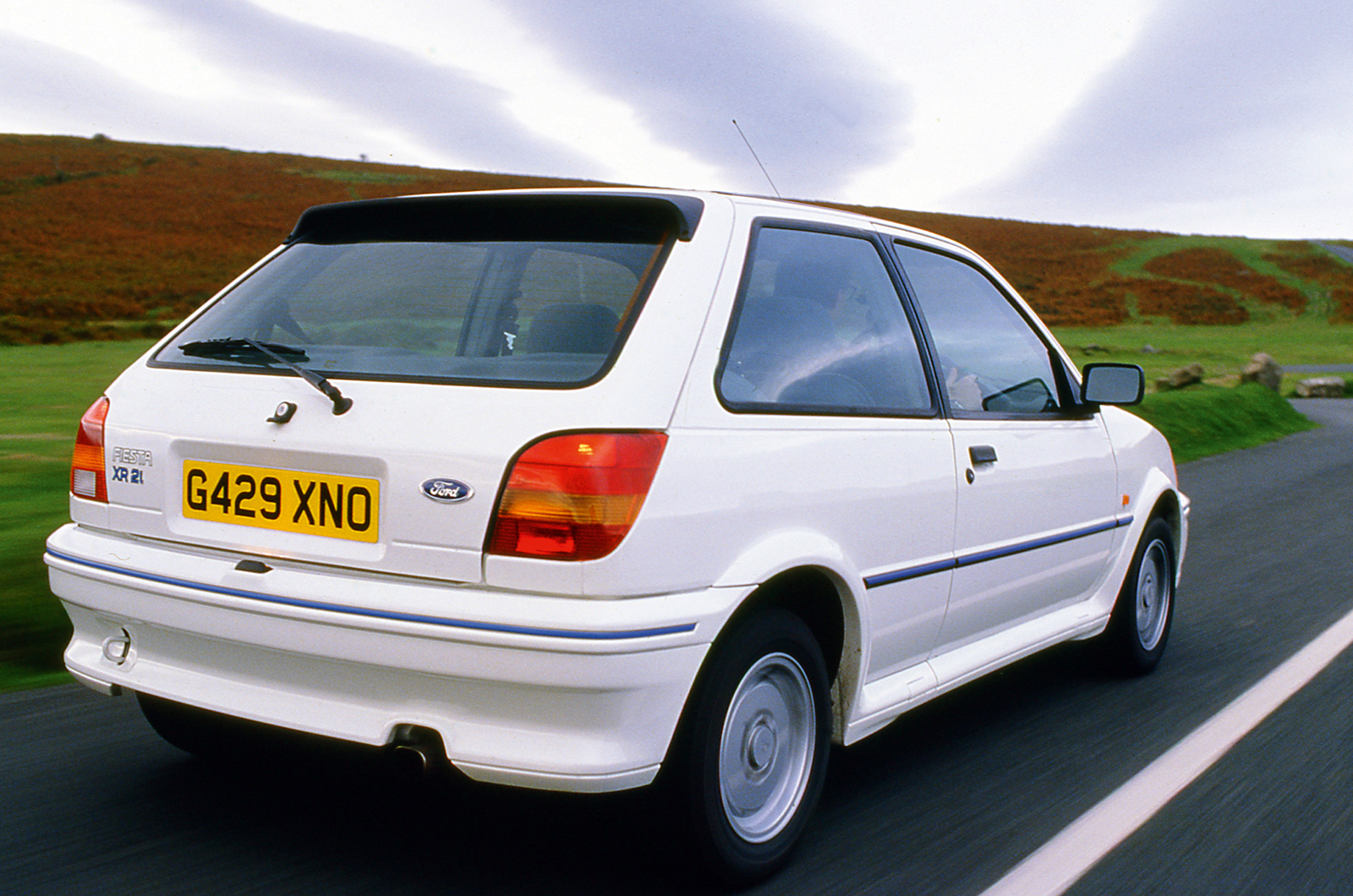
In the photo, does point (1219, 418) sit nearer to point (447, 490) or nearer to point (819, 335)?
point (819, 335)

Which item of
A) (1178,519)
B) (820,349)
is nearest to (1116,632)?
(1178,519)

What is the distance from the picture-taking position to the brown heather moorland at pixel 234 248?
25641 mm

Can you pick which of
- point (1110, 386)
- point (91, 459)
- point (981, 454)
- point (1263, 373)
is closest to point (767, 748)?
point (981, 454)

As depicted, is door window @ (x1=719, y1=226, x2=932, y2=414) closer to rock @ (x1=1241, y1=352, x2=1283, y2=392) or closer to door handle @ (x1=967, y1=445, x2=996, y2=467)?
door handle @ (x1=967, y1=445, x2=996, y2=467)

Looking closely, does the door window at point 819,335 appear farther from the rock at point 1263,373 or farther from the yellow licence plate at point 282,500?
the rock at point 1263,373

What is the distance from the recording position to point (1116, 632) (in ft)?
15.9

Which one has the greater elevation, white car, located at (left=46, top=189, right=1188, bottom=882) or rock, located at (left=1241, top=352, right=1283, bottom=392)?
white car, located at (left=46, top=189, right=1188, bottom=882)

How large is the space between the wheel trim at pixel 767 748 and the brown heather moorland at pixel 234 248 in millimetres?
18454

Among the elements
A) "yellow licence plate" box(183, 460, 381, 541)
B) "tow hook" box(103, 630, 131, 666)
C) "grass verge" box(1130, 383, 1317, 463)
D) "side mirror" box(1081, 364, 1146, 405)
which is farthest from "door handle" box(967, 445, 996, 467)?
"grass verge" box(1130, 383, 1317, 463)

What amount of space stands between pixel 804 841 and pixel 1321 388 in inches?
1046

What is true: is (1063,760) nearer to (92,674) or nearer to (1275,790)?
(1275,790)

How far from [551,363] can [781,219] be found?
2.96ft

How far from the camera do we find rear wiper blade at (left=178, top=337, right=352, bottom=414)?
2.73 meters

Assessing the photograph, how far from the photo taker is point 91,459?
122 inches
